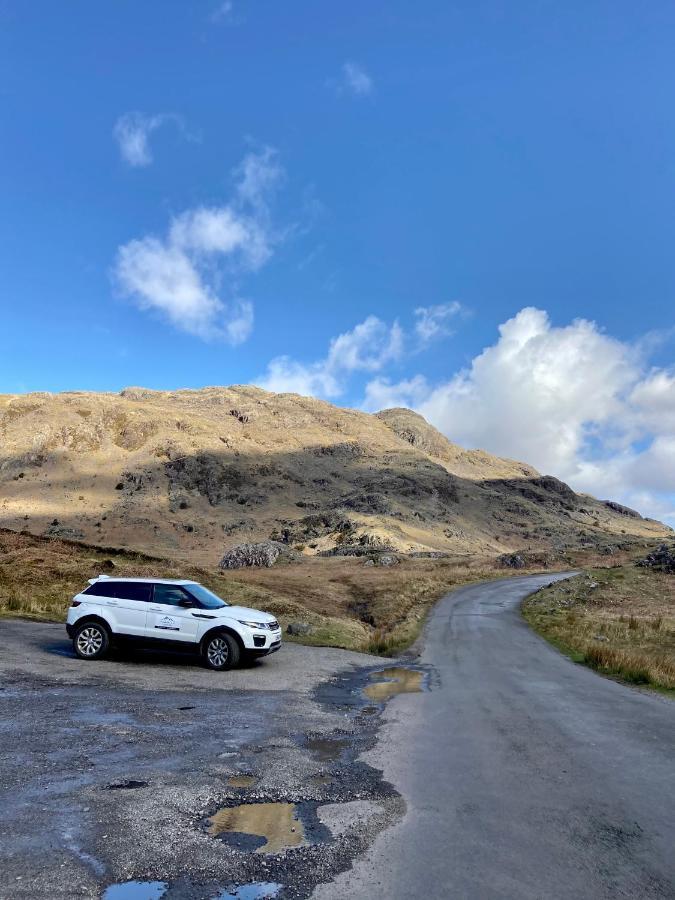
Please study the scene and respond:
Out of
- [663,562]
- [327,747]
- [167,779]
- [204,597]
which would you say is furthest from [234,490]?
[167,779]

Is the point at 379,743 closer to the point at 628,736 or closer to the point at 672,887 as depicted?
the point at 628,736

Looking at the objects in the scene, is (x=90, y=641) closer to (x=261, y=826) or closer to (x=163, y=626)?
(x=163, y=626)

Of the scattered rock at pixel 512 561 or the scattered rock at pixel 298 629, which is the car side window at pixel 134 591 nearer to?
the scattered rock at pixel 298 629

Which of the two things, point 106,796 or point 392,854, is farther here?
point 106,796

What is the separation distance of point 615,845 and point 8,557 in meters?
31.1

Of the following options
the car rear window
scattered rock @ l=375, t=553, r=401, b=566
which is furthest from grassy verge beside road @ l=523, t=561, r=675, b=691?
scattered rock @ l=375, t=553, r=401, b=566

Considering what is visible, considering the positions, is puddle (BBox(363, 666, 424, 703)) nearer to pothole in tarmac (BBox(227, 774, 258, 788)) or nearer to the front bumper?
the front bumper

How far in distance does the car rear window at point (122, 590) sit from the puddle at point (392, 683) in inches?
221

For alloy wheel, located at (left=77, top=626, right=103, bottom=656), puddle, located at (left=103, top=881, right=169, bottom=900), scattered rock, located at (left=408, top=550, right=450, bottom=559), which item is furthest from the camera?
scattered rock, located at (left=408, top=550, right=450, bottom=559)

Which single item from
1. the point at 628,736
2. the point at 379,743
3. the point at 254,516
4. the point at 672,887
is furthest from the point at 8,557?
the point at 254,516

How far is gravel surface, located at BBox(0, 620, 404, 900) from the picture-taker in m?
4.32

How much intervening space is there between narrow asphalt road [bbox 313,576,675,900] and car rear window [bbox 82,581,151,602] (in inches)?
251

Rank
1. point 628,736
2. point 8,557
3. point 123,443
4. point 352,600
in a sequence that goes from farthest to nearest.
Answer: point 123,443 → point 352,600 → point 8,557 → point 628,736

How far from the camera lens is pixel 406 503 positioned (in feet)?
361
